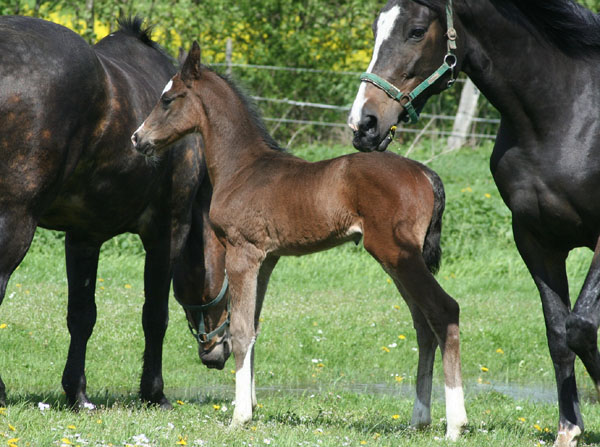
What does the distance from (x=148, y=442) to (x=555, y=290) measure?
2409 mm

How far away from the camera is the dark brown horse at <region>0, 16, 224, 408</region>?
5.00 m

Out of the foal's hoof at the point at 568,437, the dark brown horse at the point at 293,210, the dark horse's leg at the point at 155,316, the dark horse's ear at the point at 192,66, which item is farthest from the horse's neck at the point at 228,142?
the foal's hoof at the point at 568,437

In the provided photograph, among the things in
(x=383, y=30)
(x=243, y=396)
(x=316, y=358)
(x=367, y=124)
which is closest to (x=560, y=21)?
(x=383, y=30)

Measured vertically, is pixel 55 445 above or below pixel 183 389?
above

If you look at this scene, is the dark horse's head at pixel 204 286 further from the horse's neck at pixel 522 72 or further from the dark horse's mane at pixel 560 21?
the dark horse's mane at pixel 560 21

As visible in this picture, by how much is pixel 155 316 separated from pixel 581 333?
10.7 feet

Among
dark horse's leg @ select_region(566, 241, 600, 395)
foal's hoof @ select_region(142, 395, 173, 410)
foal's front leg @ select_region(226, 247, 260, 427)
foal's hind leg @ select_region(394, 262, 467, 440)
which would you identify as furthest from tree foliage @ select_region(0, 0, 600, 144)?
dark horse's leg @ select_region(566, 241, 600, 395)

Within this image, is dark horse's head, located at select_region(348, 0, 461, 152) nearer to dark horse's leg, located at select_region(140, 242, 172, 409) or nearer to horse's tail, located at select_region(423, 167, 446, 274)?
horse's tail, located at select_region(423, 167, 446, 274)

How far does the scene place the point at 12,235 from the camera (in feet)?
16.5

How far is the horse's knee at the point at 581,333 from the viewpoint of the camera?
426 cm

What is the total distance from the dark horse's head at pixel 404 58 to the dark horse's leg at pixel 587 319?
1.21 metres

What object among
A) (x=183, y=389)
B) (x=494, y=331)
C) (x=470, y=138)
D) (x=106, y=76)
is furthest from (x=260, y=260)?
(x=470, y=138)

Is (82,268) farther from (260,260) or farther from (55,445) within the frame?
(55,445)

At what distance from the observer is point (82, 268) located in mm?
6383
